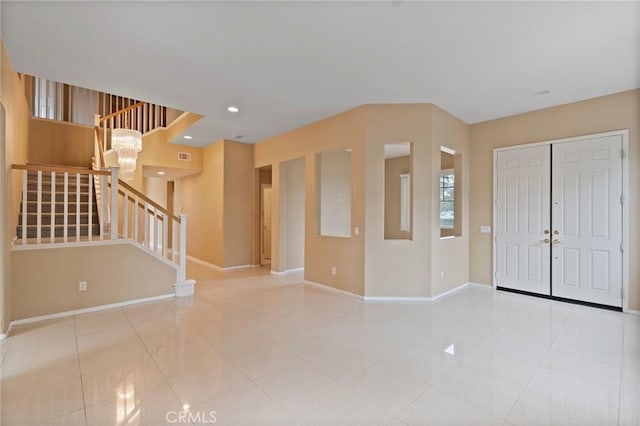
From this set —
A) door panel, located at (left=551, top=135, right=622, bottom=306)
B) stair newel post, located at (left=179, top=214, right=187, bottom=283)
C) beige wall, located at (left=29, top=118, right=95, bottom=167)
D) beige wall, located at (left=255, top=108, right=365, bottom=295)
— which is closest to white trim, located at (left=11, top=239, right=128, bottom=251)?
stair newel post, located at (left=179, top=214, right=187, bottom=283)

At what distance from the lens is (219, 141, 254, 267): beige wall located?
6.91 m

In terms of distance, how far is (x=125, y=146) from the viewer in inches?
191

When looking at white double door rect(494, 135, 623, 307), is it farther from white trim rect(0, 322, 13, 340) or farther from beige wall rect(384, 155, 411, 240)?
white trim rect(0, 322, 13, 340)

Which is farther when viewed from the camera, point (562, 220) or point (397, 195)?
point (397, 195)

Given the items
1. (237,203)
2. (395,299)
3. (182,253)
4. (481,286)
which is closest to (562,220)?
(481,286)

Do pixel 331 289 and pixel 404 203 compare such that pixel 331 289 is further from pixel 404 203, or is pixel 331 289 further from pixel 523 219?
pixel 404 203

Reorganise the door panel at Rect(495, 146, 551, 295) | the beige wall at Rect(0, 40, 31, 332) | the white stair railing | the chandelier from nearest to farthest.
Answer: the beige wall at Rect(0, 40, 31, 332), the white stair railing, the door panel at Rect(495, 146, 551, 295), the chandelier

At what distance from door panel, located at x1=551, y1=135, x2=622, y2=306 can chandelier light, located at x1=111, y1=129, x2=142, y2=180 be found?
6757mm

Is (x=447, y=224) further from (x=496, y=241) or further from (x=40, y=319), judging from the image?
(x=40, y=319)

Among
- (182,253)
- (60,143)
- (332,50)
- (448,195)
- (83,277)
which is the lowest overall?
(83,277)

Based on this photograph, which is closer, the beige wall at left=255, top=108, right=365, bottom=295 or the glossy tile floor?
the glossy tile floor

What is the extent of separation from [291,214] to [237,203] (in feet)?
4.54

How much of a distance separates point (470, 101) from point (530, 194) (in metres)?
1.85

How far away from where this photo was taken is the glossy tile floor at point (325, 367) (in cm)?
200
